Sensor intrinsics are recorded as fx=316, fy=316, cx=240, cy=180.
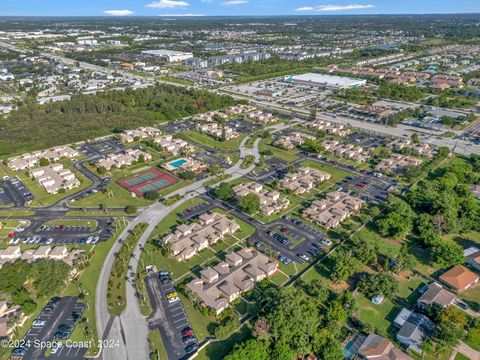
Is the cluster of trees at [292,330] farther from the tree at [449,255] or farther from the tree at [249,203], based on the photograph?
the tree at [249,203]

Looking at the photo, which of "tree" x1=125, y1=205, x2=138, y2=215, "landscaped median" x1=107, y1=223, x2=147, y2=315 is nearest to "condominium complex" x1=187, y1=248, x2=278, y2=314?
"landscaped median" x1=107, y1=223, x2=147, y2=315

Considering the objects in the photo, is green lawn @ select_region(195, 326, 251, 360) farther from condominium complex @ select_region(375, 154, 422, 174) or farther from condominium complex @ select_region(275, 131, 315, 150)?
condominium complex @ select_region(275, 131, 315, 150)

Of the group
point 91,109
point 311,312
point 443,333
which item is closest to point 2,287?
point 311,312

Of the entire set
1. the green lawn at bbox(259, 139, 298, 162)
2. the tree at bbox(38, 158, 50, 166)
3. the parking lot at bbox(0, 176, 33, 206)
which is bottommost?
the green lawn at bbox(259, 139, 298, 162)

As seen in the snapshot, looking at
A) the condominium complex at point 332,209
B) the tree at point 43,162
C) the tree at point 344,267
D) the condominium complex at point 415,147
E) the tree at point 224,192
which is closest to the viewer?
the tree at point 344,267

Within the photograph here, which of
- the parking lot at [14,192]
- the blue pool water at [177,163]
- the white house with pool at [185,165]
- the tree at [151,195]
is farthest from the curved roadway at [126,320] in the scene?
the parking lot at [14,192]

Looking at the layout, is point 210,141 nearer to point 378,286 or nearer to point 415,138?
point 415,138
